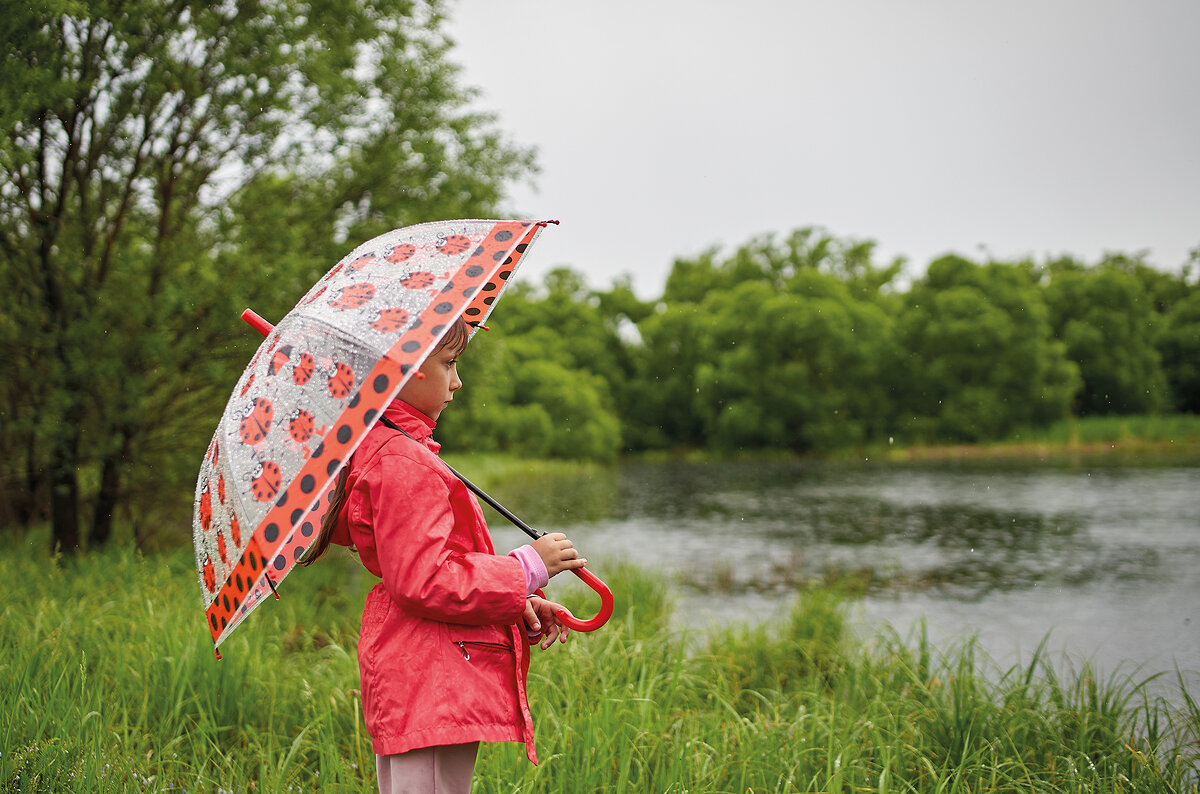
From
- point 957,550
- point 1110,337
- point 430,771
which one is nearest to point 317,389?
point 430,771

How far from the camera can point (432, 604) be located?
153 centimetres

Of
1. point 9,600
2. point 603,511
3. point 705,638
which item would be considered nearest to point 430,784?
point 9,600

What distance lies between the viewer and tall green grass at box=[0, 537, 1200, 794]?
2714 mm

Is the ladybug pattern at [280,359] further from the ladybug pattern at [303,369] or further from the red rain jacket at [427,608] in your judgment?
the red rain jacket at [427,608]

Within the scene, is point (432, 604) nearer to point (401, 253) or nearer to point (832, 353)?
point (401, 253)

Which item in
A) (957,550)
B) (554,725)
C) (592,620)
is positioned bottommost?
(957,550)

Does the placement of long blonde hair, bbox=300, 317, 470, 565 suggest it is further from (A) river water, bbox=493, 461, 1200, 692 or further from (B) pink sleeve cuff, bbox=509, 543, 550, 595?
(A) river water, bbox=493, 461, 1200, 692

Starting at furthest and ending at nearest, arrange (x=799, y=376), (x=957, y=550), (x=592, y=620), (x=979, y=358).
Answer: (x=799, y=376)
(x=979, y=358)
(x=957, y=550)
(x=592, y=620)

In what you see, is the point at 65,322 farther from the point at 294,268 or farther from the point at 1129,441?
the point at 1129,441

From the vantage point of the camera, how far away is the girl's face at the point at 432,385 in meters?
1.69

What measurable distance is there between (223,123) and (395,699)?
6.00m

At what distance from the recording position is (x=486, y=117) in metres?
8.82

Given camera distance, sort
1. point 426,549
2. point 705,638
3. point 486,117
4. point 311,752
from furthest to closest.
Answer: point 486,117 < point 705,638 < point 311,752 < point 426,549

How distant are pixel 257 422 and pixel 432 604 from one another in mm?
488
